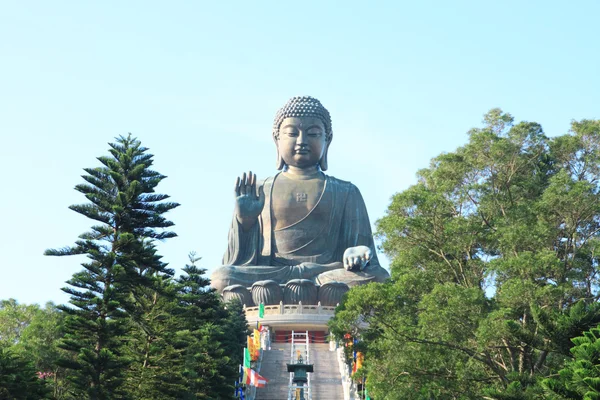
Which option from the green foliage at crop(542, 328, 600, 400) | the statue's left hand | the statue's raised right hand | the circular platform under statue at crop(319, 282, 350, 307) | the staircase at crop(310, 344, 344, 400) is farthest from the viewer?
the statue's left hand

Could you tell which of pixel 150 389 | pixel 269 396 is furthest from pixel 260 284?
pixel 150 389

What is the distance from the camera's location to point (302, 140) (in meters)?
39.4

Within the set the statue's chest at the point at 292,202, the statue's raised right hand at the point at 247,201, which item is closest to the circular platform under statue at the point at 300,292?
the statue's raised right hand at the point at 247,201

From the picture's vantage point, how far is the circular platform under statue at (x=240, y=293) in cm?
3597

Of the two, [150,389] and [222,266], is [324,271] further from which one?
[150,389]

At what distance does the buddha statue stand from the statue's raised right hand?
53 cm

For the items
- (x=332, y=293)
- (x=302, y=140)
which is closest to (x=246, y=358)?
(x=332, y=293)

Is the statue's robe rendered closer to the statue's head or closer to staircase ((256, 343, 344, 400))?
the statue's head

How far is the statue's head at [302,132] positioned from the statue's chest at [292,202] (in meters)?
1.11

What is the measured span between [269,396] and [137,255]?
8124 millimetres

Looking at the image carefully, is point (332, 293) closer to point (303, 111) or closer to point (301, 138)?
point (301, 138)

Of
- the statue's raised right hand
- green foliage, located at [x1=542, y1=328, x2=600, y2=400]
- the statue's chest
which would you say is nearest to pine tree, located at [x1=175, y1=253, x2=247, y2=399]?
green foliage, located at [x1=542, y1=328, x2=600, y2=400]

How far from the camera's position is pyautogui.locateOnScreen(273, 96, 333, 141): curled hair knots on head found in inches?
1560

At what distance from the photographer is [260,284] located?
35.8 meters
